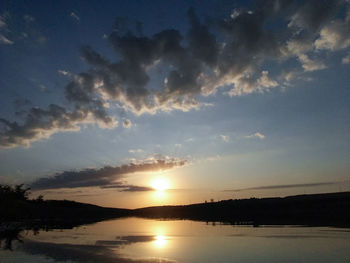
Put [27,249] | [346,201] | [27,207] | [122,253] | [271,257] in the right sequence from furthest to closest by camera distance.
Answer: [346,201] < [27,207] < [27,249] < [122,253] < [271,257]

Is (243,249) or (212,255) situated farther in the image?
(243,249)

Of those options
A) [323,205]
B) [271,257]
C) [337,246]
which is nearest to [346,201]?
[323,205]

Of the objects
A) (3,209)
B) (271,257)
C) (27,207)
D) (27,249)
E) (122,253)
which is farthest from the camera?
(27,207)

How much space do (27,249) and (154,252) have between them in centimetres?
1195

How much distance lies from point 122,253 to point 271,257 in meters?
11.7

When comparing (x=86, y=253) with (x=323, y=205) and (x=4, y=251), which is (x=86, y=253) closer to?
(x=4, y=251)

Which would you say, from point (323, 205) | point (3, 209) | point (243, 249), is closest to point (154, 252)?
point (243, 249)

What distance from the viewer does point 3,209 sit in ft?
202

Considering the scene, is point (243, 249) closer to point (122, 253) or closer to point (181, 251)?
point (181, 251)

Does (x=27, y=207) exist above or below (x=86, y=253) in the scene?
above

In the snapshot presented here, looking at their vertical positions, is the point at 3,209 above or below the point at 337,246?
above

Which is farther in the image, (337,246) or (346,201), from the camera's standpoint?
(346,201)

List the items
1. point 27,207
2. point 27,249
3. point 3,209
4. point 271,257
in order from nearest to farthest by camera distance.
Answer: point 271,257 < point 27,249 < point 3,209 < point 27,207

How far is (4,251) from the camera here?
2442cm
